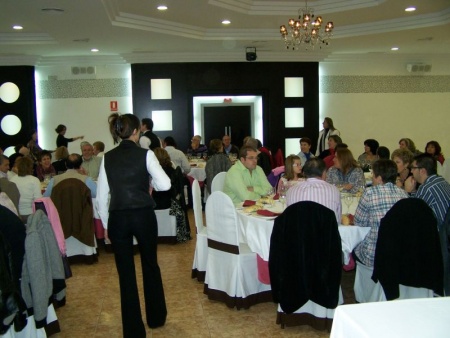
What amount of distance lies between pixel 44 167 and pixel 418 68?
964 cm

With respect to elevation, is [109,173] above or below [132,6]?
below

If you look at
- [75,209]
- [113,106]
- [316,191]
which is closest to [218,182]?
[75,209]

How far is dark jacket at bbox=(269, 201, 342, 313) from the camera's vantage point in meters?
3.62

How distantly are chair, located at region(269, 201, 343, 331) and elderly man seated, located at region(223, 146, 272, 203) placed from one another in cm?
154

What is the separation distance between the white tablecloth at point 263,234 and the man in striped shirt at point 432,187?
0.55 m

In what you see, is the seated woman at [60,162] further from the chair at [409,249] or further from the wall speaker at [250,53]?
the chair at [409,249]

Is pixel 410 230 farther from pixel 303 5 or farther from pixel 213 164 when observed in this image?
pixel 303 5

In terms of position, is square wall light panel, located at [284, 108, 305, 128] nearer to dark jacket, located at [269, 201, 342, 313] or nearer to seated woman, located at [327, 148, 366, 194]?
seated woman, located at [327, 148, 366, 194]

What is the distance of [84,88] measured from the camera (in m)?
12.3

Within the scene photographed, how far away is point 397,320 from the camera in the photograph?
6.38 feet

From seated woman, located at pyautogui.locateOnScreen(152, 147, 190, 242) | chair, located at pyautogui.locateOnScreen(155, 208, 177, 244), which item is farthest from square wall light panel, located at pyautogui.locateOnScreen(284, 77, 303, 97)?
chair, located at pyautogui.locateOnScreen(155, 208, 177, 244)

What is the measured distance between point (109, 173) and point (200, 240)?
1.72 m

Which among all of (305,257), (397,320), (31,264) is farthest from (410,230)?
(31,264)

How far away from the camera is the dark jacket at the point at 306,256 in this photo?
362 centimetres
